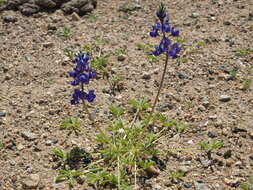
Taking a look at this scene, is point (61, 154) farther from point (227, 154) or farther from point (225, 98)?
point (225, 98)

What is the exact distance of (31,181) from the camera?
4.10 meters

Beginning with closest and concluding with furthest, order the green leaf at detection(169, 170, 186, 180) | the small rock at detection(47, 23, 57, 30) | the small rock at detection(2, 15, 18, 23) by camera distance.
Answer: the green leaf at detection(169, 170, 186, 180), the small rock at detection(47, 23, 57, 30), the small rock at detection(2, 15, 18, 23)

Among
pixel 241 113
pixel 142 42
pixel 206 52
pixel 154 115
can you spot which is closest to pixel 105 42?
pixel 142 42

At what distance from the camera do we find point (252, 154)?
14.0 feet

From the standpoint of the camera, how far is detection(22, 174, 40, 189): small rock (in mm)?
4043

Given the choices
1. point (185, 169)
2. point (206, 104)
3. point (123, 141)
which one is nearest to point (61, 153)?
point (123, 141)

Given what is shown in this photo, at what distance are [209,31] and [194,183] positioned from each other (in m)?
3.42

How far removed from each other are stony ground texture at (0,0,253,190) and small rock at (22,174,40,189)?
1 cm

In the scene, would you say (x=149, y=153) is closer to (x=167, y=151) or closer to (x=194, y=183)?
(x=167, y=151)

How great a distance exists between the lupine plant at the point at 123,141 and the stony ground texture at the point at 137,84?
0.49ft

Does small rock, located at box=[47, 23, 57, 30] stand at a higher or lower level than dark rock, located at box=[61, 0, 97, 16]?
lower

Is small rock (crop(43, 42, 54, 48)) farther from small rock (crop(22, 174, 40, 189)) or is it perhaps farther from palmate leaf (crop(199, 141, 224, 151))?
palmate leaf (crop(199, 141, 224, 151))

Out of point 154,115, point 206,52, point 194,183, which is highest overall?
point 206,52

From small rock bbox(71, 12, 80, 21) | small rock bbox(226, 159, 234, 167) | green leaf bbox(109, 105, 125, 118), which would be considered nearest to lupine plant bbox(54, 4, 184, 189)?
green leaf bbox(109, 105, 125, 118)
